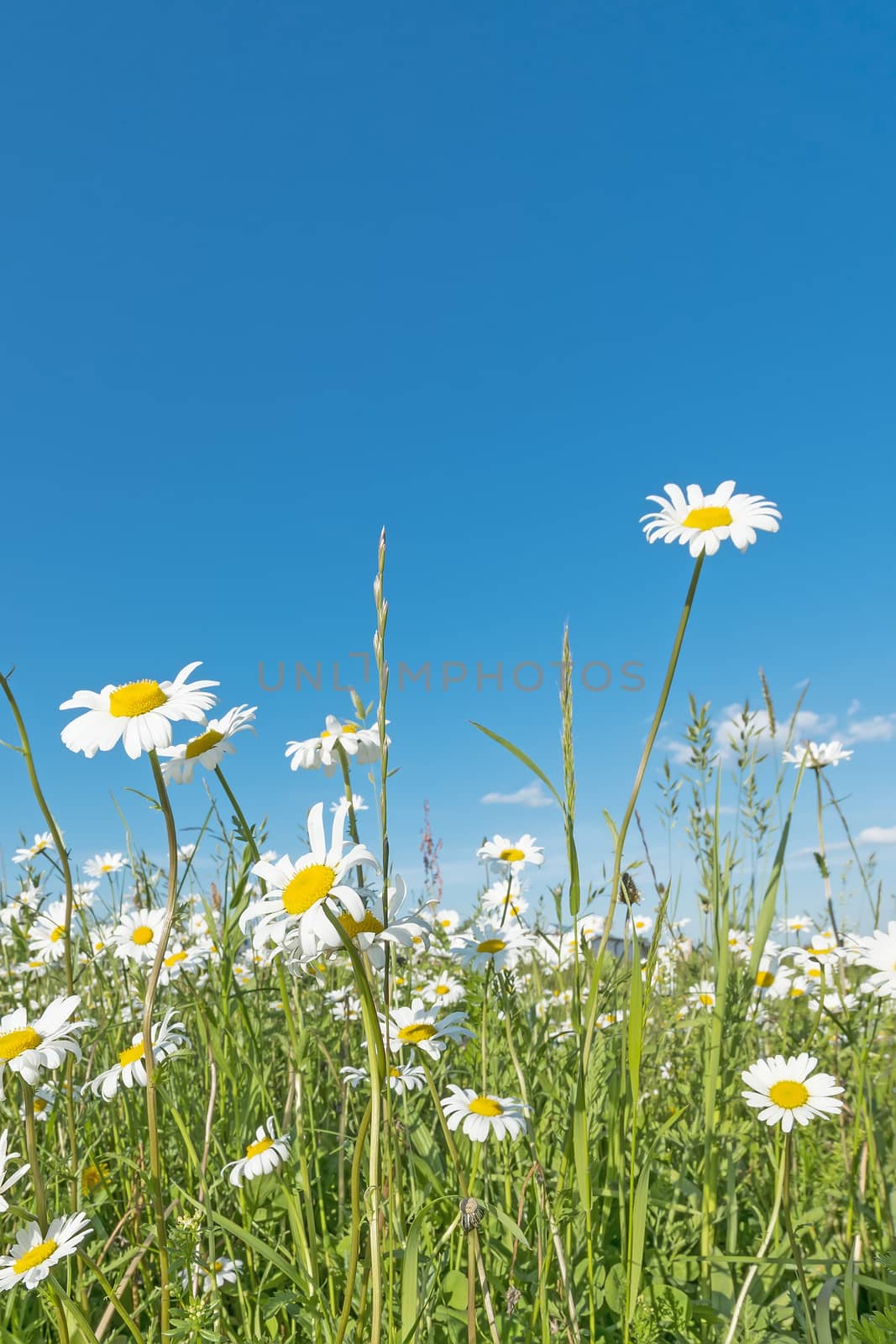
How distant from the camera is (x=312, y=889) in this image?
4.67 ft

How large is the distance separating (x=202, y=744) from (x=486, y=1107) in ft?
3.55

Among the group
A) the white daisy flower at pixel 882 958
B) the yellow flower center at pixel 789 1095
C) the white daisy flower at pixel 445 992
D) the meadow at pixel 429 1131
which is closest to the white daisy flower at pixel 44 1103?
the meadow at pixel 429 1131

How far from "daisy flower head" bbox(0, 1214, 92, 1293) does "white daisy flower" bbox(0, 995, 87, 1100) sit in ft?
0.88

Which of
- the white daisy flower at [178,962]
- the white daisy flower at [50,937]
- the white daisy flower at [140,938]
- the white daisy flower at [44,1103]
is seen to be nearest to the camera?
the white daisy flower at [44,1103]

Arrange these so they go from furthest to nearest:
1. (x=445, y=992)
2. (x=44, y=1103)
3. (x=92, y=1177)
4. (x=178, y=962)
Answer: (x=445, y=992)
(x=178, y=962)
(x=44, y=1103)
(x=92, y=1177)

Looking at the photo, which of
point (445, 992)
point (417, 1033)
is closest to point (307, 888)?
point (417, 1033)

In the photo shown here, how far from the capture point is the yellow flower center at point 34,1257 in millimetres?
1686

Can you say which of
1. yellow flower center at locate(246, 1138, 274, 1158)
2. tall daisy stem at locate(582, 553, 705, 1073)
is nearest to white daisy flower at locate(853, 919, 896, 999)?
tall daisy stem at locate(582, 553, 705, 1073)

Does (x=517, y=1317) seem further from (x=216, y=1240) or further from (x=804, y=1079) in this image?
(x=216, y=1240)

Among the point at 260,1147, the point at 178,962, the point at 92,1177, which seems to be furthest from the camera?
the point at 178,962

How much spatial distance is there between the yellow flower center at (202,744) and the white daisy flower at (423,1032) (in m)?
0.86

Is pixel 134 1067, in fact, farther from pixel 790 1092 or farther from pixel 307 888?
pixel 790 1092

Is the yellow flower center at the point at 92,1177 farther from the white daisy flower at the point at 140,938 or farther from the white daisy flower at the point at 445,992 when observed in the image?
the white daisy flower at the point at 445,992

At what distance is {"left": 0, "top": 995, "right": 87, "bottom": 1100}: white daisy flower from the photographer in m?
1.79
